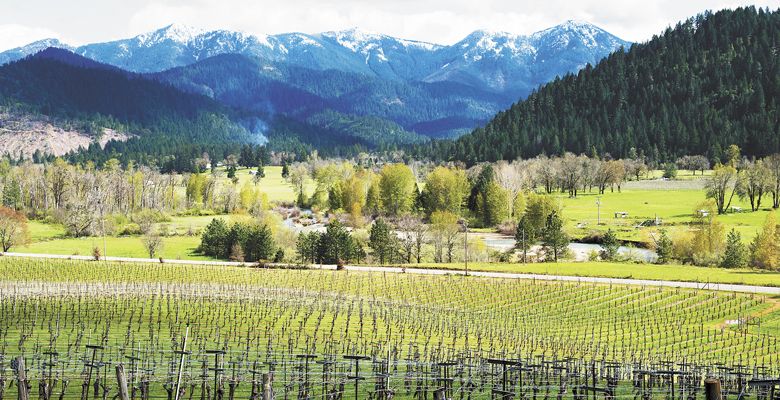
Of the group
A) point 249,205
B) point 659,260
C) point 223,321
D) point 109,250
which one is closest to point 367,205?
point 249,205

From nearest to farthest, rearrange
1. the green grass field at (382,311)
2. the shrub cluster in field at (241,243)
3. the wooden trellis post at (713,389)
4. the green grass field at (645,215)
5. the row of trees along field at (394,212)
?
the wooden trellis post at (713,389), the green grass field at (382,311), the shrub cluster in field at (241,243), the row of trees along field at (394,212), the green grass field at (645,215)

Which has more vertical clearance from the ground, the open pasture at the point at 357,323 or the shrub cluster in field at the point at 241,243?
the shrub cluster in field at the point at 241,243

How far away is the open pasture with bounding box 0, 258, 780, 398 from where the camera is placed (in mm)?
53031

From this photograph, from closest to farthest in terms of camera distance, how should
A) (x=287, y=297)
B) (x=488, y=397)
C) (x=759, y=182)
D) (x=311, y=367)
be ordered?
(x=488, y=397), (x=311, y=367), (x=287, y=297), (x=759, y=182)

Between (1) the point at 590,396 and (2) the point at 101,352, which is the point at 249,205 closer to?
(2) the point at 101,352

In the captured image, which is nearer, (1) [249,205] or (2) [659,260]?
(2) [659,260]

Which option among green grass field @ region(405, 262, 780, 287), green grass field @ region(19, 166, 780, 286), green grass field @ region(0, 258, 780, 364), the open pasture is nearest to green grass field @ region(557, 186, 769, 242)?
green grass field @ region(19, 166, 780, 286)

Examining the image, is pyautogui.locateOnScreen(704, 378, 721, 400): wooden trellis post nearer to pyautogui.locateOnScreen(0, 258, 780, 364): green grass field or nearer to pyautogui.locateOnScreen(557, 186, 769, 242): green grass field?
pyautogui.locateOnScreen(0, 258, 780, 364): green grass field

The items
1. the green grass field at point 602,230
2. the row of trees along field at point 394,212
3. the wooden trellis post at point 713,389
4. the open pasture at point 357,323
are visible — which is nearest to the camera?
the wooden trellis post at point 713,389

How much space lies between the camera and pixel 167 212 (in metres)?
196

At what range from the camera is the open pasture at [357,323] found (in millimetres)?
53031

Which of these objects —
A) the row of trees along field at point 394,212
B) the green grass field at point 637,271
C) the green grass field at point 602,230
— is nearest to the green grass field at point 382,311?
the green grass field at point 637,271

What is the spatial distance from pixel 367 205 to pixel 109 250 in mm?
68151

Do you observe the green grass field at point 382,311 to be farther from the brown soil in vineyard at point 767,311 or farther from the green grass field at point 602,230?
the green grass field at point 602,230
